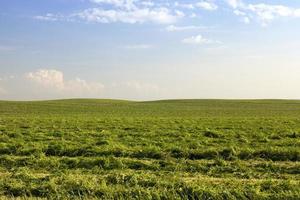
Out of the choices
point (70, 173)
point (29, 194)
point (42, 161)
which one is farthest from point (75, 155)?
point (29, 194)

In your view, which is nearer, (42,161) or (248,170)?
(248,170)

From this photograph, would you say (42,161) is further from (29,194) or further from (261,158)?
(261,158)

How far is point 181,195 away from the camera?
9.03m

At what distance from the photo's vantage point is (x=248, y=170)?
1216 cm

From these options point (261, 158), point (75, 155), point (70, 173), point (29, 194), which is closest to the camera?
point (29, 194)

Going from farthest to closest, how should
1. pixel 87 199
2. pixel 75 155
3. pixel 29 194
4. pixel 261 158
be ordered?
pixel 75 155, pixel 261 158, pixel 29 194, pixel 87 199

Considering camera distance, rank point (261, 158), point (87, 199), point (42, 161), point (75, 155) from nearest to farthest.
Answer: point (87, 199), point (42, 161), point (261, 158), point (75, 155)

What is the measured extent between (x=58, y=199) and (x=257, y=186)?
169 inches

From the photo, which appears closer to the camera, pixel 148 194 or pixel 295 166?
pixel 148 194

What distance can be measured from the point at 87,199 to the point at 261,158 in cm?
764

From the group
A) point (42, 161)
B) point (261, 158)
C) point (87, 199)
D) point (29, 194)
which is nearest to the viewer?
point (87, 199)

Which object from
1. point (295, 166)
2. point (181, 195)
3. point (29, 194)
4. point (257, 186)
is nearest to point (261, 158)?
point (295, 166)

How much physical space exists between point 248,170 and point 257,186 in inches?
102

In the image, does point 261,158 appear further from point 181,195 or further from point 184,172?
point 181,195
